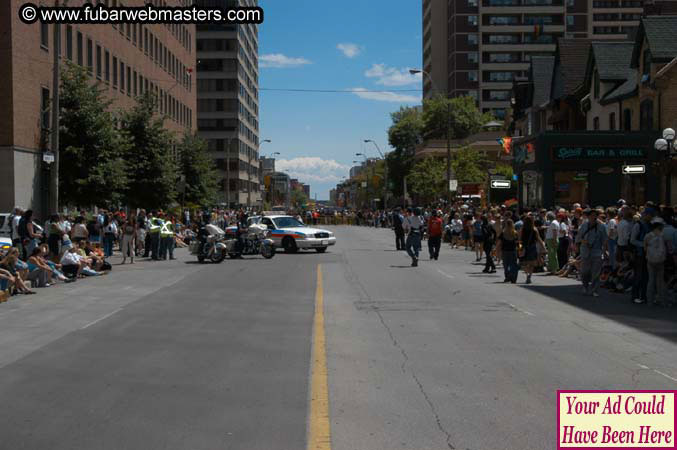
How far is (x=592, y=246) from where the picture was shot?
16.6 metres

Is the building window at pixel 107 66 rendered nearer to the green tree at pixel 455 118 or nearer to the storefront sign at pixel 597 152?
the storefront sign at pixel 597 152

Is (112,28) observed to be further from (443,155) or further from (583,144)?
(443,155)

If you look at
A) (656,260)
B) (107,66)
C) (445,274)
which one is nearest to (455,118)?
(107,66)

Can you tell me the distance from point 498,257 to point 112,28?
102 ft

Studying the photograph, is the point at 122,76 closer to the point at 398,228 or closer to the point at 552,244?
the point at 398,228

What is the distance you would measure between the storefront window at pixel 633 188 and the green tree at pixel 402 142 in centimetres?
6926

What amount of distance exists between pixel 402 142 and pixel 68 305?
320ft

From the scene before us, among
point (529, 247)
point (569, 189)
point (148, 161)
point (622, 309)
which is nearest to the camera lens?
point (622, 309)

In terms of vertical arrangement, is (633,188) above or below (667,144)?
below

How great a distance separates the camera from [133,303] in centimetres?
1580

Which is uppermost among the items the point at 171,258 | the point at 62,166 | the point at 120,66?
the point at 120,66

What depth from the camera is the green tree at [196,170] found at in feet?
193

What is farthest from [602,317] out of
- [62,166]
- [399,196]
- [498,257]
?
[399,196]

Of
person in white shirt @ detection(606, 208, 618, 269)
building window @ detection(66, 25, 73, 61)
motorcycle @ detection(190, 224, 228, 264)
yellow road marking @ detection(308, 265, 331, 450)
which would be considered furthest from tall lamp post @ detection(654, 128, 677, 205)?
building window @ detection(66, 25, 73, 61)
